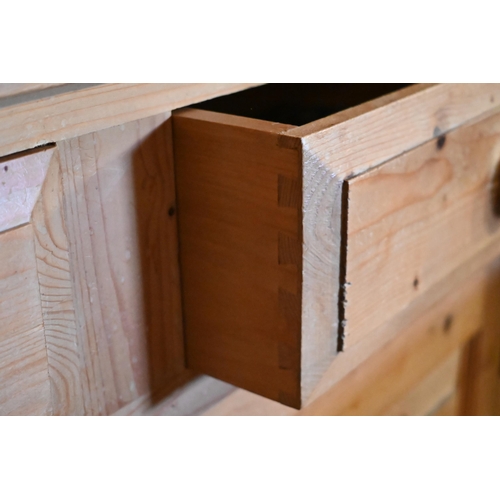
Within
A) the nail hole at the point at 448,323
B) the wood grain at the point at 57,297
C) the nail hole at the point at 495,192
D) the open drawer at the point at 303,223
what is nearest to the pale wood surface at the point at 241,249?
the open drawer at the point at 303,223

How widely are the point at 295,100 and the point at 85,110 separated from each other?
34 centimetres

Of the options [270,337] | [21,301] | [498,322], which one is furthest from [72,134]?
[498,322]

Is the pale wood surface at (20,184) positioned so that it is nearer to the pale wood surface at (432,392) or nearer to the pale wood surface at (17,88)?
the pale wood surface at (17,88)

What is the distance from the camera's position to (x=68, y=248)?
24.7 inches

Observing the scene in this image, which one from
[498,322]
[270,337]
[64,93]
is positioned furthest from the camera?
[498,322]

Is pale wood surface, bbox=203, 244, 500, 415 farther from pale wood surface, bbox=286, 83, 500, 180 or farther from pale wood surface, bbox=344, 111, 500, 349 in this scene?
pale wood surface, bbox=286, 83, 500, 180

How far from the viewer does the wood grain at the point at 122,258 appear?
63 centimetres

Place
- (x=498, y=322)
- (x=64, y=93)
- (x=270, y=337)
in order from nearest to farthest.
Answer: (x=64, y=93)
(x=270, y=337)
(x=498, y=322)

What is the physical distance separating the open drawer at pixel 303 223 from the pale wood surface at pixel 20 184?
15 centimetres

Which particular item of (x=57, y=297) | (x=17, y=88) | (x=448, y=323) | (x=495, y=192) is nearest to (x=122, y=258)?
(x=57, y=297)

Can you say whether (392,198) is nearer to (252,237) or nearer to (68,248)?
(252,237)

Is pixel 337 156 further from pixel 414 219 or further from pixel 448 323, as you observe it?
pixel 448 323

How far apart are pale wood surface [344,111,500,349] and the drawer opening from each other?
0.46ft

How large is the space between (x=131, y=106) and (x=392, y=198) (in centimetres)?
26
